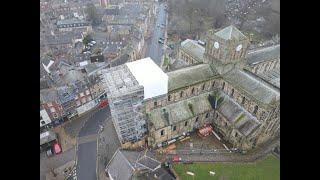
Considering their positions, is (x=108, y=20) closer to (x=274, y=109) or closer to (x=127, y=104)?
(x=127, y=104)

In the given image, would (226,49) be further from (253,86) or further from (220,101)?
(220,101)

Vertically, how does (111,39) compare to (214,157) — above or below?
above

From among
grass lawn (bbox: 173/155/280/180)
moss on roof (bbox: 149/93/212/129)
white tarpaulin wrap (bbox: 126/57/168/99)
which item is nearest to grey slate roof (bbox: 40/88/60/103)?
white tarpaulin wrap (bbox: 126/57/168/99)

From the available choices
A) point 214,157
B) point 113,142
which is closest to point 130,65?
point 113,142

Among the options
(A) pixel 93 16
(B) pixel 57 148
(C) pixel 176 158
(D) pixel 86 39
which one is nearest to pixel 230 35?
(C) pixel 176 158

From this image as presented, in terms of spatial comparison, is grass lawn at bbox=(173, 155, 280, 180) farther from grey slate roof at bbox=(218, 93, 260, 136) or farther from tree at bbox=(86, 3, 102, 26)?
tree at bbox=(86, 3, 102, 26)
